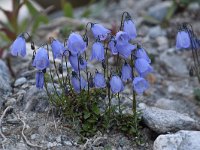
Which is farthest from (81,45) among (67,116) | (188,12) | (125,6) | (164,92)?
(125,6)

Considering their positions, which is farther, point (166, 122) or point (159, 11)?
point (159, 11)

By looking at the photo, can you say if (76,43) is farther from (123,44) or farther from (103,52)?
(123,44)

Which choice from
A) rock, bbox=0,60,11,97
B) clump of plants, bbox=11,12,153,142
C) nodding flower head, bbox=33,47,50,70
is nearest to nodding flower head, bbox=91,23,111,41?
clump of plants, bbox=11,12,153,142

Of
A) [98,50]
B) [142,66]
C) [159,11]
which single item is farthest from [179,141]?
[159,11]

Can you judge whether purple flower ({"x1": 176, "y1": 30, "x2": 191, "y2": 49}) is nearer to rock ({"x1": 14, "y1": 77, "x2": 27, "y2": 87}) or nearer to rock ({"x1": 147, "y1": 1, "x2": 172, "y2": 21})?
rock ({"x1": 14, "y1": 77, "x2": 27, "y2": 87})

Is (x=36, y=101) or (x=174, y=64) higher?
(x=174, y=64)

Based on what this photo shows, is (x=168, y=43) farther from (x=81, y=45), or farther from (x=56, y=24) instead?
(x=81, y=45)

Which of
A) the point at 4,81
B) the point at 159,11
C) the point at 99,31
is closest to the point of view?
the point at 99,31
